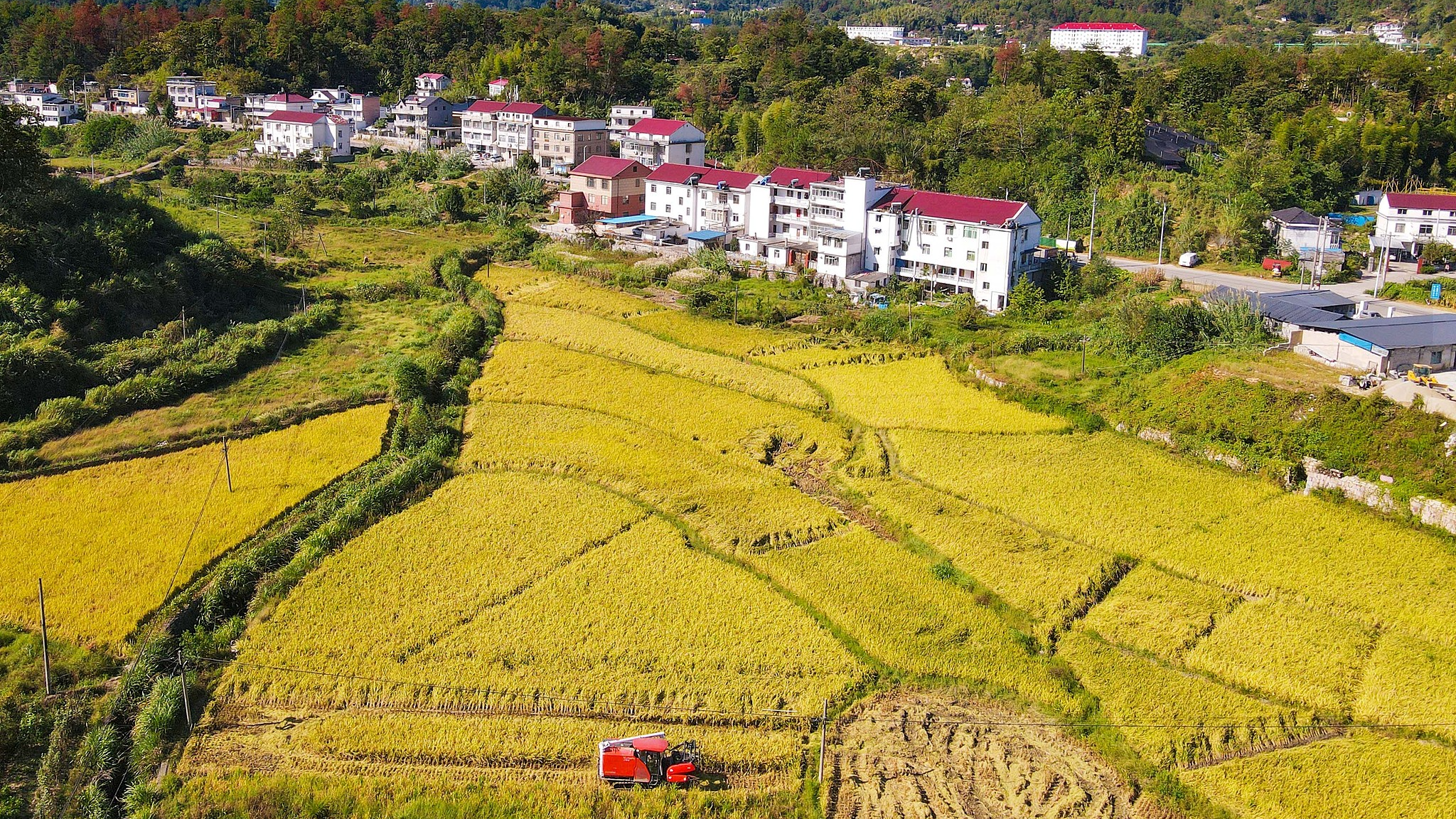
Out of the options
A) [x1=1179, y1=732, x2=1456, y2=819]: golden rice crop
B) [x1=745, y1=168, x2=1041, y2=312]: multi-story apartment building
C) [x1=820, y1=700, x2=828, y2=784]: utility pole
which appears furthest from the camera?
[x1=745, y1=168, x2=1041, y2=312]: multi-story apartment building

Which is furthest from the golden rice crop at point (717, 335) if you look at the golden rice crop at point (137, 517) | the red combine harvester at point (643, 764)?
the red combine harvester at point (643, 764)

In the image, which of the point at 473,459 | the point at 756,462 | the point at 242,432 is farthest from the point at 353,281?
the point at 756,462

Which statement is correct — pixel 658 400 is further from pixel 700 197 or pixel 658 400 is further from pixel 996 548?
pixel 700 197

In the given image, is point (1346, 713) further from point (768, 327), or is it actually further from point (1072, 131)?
point (1072, 131)

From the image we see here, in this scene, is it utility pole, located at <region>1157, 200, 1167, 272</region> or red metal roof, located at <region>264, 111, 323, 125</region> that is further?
red metal roof, located at <region>264, 111, 323, 125</region>

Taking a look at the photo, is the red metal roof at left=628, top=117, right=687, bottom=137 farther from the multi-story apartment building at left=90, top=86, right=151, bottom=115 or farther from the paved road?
the multi-story apartment building at left=90, top=86, right=151, bottom=115

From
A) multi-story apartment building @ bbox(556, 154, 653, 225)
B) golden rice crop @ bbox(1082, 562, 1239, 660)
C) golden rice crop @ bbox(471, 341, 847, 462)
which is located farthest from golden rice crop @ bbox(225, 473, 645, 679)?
multi-story apartment building @ bbox(556, 154, 653, 225)

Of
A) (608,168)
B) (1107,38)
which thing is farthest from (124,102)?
(1107,38)
